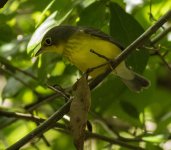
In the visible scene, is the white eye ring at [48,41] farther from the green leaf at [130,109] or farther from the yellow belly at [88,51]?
the green leaf at [130,109]

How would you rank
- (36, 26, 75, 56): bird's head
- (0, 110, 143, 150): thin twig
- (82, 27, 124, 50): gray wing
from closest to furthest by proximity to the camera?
(0, 110, 143, 150): thin twig → (82, 27, 124, 50): gray wing → (36, 26, 75, 56): bird's head

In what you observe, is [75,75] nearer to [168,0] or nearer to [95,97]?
[95,97]

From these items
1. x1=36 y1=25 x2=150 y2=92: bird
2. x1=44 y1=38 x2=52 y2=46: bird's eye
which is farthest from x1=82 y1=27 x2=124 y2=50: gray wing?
x1=44 y1=38 x2=52 y2=46: bird's eye

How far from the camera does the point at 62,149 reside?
3330mm

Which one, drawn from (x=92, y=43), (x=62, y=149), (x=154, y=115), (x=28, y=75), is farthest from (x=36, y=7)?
(x=154, y=115)

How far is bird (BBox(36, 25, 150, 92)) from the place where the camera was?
265 centimetres

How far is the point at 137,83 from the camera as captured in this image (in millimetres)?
3035

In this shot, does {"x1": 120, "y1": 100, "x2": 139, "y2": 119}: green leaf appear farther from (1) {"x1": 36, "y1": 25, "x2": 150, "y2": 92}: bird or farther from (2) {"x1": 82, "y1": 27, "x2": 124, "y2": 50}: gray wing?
(2) {"x1": 82, "y1": 27, "x2": 124, "y2": 50}: gray wing

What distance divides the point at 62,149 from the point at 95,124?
11.7 inches

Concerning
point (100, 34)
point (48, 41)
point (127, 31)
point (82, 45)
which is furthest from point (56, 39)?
point (127, 31)

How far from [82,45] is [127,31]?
30cm

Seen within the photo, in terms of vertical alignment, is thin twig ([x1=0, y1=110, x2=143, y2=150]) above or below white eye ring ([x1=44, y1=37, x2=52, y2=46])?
below

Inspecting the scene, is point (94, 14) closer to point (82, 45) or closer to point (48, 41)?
point (82, 45)

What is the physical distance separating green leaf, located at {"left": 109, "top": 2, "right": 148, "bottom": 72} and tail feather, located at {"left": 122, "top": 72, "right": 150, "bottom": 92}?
0.45 m
